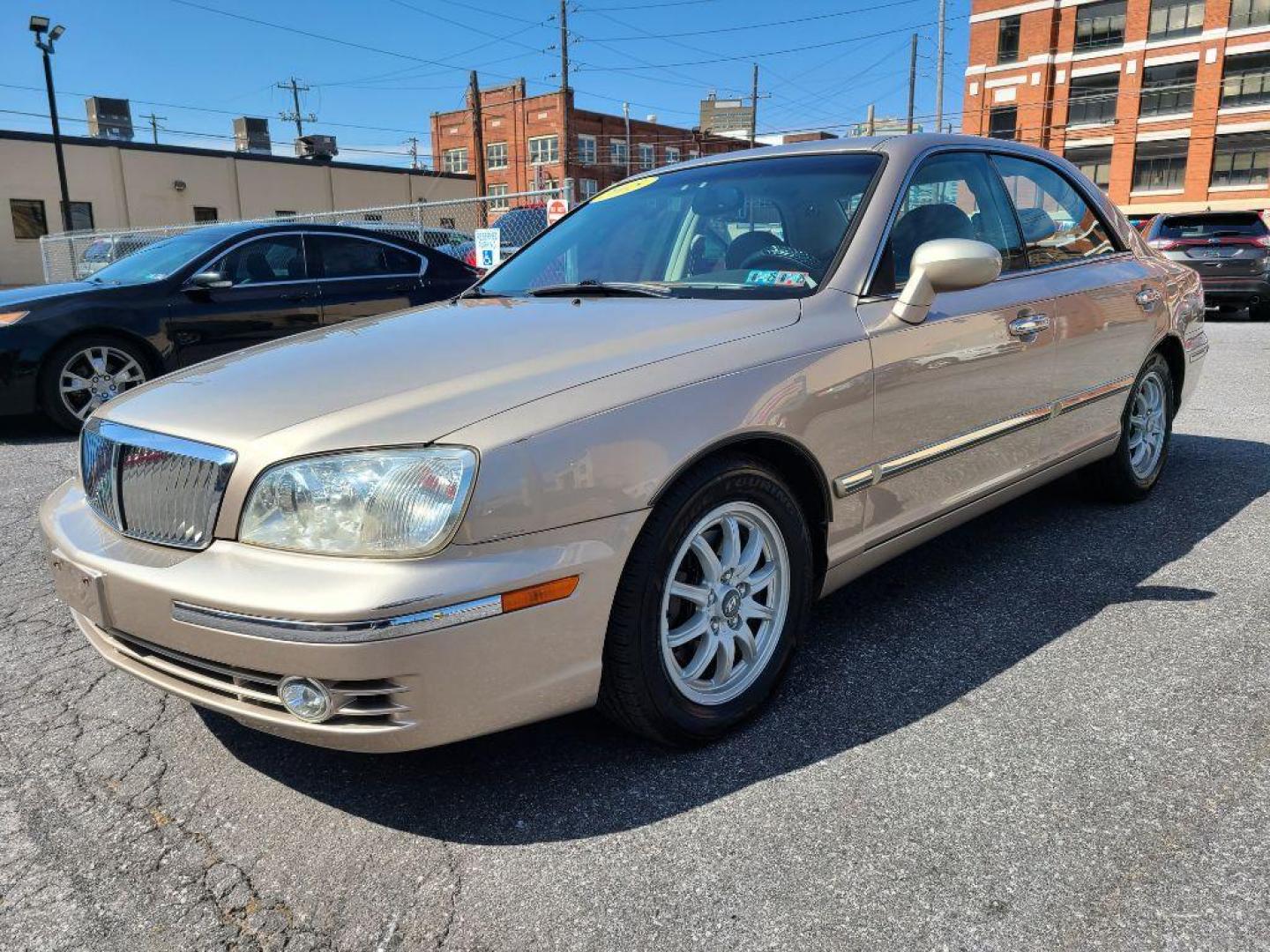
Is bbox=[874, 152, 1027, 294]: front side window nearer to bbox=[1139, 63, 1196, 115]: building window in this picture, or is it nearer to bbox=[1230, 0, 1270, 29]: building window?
bbox=[1139, 63, 1196, 115]: building window

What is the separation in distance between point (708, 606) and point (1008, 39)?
182 ft

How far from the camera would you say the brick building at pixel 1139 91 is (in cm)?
4209

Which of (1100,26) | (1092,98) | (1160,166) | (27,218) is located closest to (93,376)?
(27,218)

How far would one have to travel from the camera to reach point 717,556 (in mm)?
2428

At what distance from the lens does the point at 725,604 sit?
2.45 meters

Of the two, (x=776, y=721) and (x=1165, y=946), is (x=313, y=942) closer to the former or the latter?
(x=776, y=721)

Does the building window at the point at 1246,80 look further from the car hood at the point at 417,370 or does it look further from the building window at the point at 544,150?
the car hood at the point at 417,370

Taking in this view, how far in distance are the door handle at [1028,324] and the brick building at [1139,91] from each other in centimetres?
4776

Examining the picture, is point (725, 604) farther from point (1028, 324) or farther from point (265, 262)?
point (265, 262)

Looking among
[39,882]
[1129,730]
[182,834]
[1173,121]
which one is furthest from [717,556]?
[1173,121]

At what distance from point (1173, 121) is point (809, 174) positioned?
50573mm

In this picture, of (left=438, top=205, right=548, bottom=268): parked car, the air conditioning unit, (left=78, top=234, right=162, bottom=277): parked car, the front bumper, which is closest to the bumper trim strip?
Result: the front bumper

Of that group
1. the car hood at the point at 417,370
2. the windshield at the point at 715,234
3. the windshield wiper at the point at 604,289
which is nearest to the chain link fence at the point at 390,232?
the windshield at the point at 715,234

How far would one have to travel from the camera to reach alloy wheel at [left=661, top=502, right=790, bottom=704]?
2.35m
